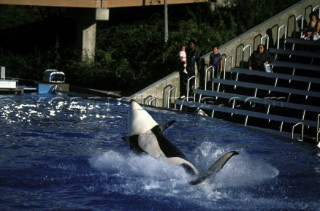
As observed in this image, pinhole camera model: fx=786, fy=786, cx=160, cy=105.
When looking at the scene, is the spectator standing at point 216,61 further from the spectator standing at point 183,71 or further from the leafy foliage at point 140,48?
the leafy foliage at point 140,48

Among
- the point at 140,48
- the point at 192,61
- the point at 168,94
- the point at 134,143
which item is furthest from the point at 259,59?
the point at 134,143

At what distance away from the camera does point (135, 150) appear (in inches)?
440

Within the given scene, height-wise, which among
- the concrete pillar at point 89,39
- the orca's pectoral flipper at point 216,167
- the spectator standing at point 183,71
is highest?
the concrete pillar at point 89,39

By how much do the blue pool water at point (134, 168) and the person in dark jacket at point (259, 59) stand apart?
3.72 metres

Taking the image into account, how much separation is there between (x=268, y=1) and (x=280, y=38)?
12.0 feet

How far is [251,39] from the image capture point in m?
22.1

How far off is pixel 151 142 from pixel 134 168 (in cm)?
69

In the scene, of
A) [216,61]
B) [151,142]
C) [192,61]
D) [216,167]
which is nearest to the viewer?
[216,167]

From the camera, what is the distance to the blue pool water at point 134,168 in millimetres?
10094

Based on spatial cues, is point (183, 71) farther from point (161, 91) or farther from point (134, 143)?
point (134, 143)

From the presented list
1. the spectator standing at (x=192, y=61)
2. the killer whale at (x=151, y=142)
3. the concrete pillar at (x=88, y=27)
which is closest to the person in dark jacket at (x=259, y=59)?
the spectator standing at (x=192, y=61)

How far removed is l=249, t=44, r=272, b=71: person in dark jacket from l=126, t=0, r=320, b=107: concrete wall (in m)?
1.30

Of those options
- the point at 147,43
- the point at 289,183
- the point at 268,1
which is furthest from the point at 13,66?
the point at 289,183

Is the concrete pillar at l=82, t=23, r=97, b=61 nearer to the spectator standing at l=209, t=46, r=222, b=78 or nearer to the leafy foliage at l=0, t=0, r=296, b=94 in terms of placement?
the leafy foliage at l=0, t=0, r=296, b=94
